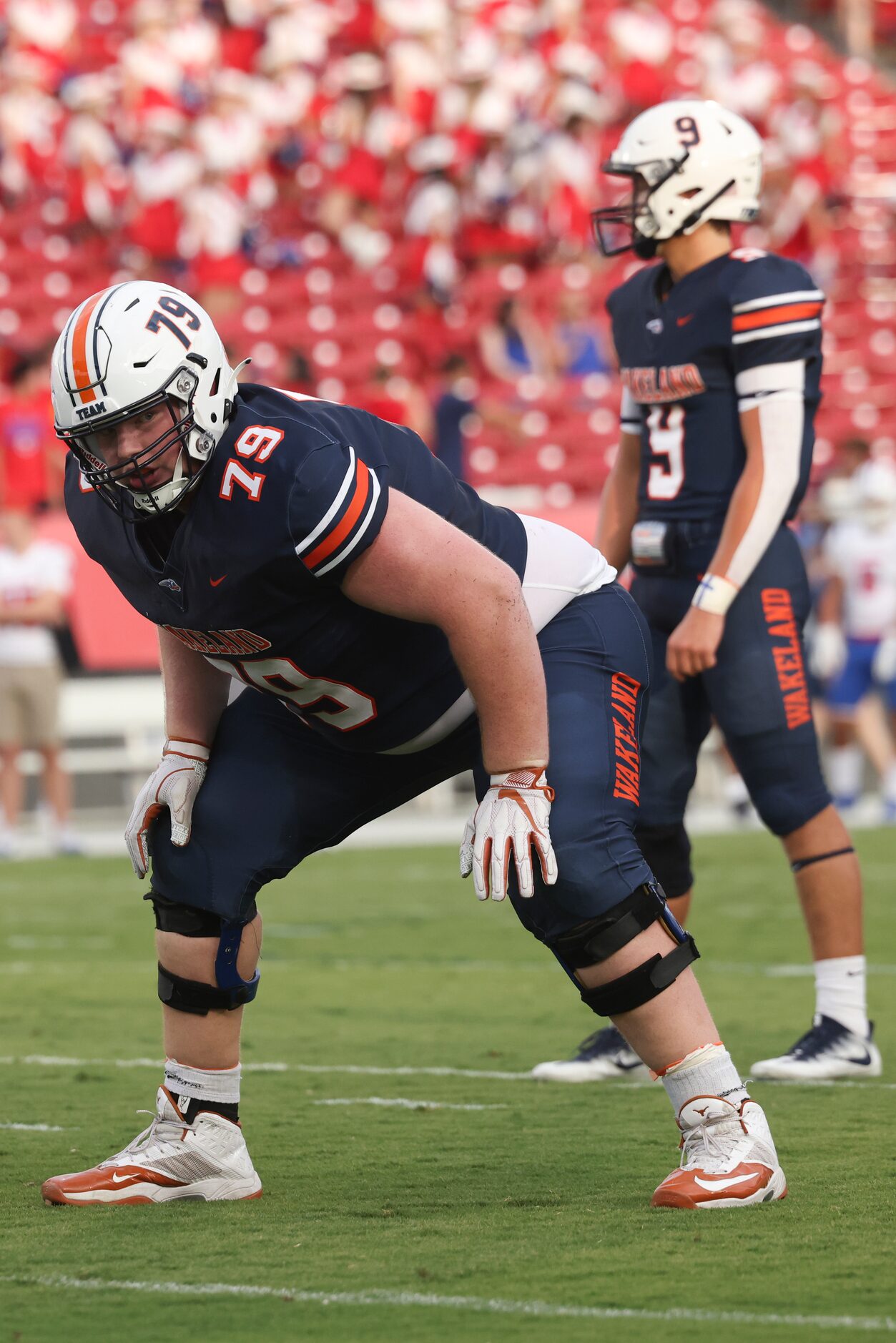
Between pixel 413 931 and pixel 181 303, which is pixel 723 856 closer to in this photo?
pixel 413 931

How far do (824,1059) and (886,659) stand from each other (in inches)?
292

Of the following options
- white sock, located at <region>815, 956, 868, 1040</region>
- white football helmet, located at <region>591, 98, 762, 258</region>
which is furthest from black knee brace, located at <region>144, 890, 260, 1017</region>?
white football helmet, located at <region>591, 98, 762, 258</region>

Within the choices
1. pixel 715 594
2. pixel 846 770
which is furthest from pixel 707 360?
pixel 846 770

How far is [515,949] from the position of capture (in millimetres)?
7180

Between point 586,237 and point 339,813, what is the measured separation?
12.3 m

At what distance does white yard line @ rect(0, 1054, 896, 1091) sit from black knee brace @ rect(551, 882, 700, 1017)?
4.56 ft

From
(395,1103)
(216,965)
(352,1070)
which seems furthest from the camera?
(352,1070)

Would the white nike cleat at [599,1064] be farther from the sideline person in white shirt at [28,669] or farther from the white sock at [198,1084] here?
the sideline person in white shirt at [28,669]

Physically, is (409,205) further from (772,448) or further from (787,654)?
(787,654)

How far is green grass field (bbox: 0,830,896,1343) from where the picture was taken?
8.64 feet

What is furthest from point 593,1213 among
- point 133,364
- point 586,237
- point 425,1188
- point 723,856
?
point 586,237

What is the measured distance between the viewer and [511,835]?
3115 mm

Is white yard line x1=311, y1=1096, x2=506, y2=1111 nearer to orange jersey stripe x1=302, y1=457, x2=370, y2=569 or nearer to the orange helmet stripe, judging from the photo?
orange jersey stripe x1=302, y1=457, x2=370, y2=569

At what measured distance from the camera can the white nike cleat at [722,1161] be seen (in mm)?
3197
